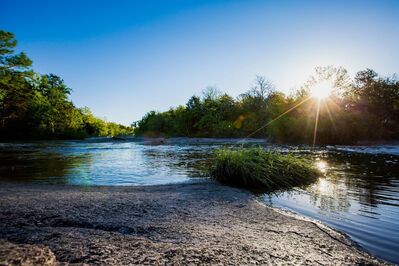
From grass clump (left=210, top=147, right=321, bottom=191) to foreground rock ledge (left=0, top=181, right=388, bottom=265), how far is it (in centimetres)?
306

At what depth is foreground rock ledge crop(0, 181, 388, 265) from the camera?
3506 mm

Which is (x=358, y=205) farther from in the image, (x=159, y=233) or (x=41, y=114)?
(x=41, y=114)

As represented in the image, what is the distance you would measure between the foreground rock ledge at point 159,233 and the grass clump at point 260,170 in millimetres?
3065

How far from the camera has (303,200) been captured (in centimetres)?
834

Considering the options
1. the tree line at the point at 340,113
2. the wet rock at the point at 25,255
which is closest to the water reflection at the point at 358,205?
the wet rock at the point at 25,255

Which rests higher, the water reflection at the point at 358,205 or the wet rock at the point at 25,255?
the wet rock at the point at 25,255

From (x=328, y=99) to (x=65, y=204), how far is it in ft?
151

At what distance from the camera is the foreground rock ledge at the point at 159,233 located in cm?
351

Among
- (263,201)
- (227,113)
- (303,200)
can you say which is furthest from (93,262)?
(227,113)

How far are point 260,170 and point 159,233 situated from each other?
665 centimetres

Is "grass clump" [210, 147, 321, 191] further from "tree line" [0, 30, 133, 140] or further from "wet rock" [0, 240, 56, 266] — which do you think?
"tree line" [0, 30, 133, 140]

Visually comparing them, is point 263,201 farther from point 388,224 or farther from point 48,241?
point 48,241

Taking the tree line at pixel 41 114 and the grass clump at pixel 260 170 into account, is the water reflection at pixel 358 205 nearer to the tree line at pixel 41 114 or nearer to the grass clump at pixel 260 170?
the grass clump at pixel 260 170

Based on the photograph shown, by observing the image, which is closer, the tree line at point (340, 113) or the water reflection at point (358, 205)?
the water reflection at point (358, 205)
